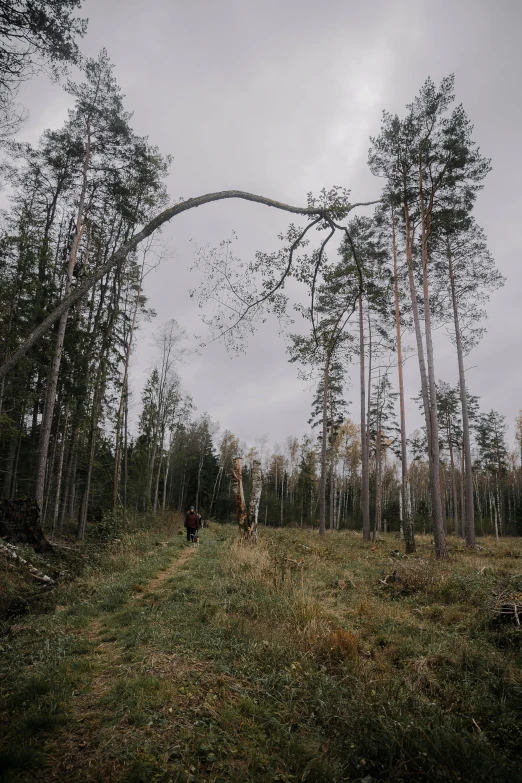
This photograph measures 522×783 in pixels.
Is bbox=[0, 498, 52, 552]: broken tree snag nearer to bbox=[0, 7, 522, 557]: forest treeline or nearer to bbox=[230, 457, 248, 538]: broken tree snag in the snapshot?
bbox=[0, 7, 522, 557]: forest treeline

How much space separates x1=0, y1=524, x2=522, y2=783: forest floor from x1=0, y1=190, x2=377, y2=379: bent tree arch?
3.09 metres

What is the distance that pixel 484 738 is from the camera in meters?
2.62

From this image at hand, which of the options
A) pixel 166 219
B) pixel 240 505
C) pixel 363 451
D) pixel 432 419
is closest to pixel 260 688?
pixel 166 219

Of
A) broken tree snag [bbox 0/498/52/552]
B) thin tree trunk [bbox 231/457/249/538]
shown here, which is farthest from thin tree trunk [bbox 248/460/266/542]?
broken tree snag [bbox 0/498/52/552]

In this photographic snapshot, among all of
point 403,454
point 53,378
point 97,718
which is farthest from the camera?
point 403,454

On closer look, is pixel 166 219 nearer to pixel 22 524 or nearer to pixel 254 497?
pixel 22 524

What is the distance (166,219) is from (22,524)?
9758mm

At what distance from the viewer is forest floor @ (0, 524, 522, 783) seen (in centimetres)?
243

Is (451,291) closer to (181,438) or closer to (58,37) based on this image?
(58,37)

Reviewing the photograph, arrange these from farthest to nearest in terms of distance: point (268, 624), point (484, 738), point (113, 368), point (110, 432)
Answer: point (110, 432)
point (113, 368)
point (268, 624)
point (484, 738)

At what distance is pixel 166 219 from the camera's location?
3.96m

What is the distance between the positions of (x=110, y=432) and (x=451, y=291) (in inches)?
707

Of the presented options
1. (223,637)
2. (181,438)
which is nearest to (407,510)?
(223,637)

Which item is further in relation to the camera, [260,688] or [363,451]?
[363,451]
